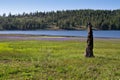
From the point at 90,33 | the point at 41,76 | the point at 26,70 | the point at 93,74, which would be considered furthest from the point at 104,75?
the point at 90,33

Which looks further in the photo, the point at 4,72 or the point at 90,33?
the point at 90,33

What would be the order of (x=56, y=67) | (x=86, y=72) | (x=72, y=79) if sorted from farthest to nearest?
(x=56, y=67) < (x=86, y=72) < (x=72, y=79)

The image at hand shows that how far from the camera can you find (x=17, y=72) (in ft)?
69.7

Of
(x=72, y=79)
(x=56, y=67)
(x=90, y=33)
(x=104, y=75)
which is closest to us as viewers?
(x=72, y=79)

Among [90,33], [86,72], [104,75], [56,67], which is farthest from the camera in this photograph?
[90,33]

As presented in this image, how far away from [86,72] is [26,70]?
391 centimetres

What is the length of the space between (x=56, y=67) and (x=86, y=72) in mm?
3032

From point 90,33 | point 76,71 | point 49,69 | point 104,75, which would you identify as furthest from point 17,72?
point 90,33

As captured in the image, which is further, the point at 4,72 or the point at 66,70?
the point at 66,70

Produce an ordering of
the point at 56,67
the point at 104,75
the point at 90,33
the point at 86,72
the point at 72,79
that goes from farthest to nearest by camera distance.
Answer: the point at 90,33 < the point at 56,67 < the point at 86,72 < the point at 104,75 < the point at 72,79

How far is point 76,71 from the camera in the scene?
71.2ft

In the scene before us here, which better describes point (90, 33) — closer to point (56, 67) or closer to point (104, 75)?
point (56, 67)

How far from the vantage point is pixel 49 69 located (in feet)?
73.9

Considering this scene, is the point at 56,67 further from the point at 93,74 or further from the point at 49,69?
the point at 93,74
